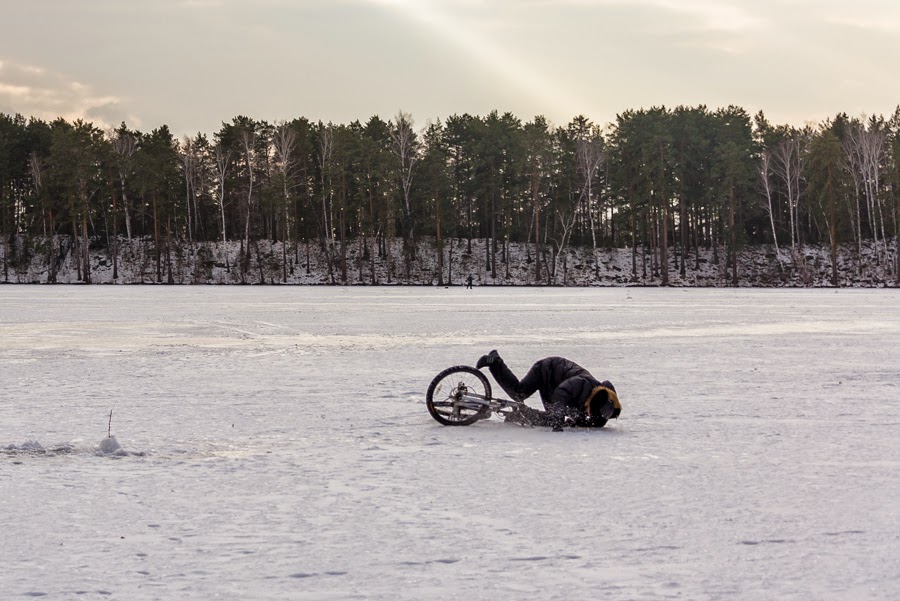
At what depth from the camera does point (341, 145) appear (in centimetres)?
9275

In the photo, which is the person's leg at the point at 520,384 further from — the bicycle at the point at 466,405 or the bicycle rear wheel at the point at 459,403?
the bicycle rear wheel at the point at 459,403

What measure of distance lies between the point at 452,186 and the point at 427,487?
91.2 m

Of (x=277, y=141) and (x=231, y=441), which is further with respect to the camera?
(x=277, y=141)

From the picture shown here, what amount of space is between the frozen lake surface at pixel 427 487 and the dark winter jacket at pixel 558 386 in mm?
236

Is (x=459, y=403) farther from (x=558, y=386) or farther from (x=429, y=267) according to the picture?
(x=429, y=267)

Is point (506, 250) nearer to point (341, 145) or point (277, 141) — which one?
point (341, 145)

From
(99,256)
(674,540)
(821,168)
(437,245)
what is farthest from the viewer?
(99,256)

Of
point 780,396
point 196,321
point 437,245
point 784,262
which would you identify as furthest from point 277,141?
point 780,396

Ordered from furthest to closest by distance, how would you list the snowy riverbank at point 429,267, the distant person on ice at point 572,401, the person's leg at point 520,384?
the snowy riverbank at point 429,267 → the person's leg at point 520,384 → the distant person on ice at point 572,401

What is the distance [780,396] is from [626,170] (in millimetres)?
87707

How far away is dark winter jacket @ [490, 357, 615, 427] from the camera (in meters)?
10.2

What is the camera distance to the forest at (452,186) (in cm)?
9325

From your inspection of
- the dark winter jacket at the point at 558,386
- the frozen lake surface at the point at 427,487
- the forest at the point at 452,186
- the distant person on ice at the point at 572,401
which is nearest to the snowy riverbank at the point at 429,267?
the forest at the point at 452,186

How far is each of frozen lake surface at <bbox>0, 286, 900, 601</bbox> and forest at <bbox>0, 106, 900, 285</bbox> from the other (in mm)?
76649
